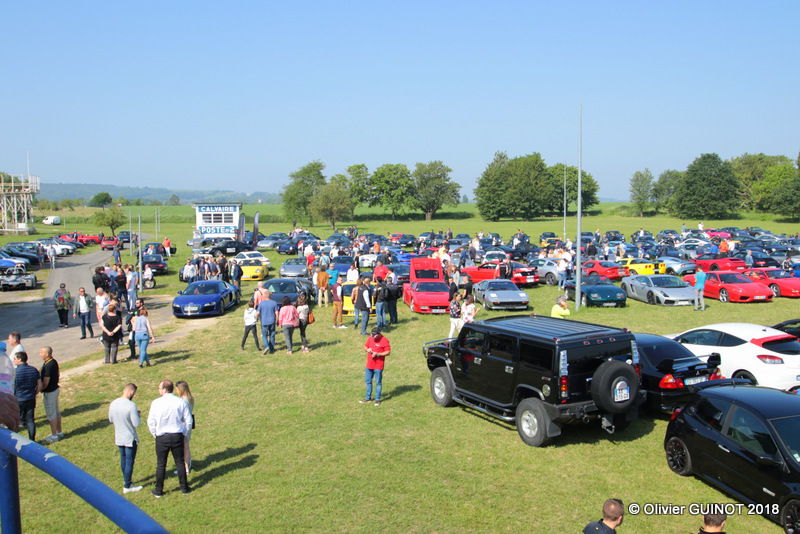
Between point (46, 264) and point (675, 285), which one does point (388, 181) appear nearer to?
point (46, 264)

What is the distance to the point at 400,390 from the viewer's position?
12977 mm

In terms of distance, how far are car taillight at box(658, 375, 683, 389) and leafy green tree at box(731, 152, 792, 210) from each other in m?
122

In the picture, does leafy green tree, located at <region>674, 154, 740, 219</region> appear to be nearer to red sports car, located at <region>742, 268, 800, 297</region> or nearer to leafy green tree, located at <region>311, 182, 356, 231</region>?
leafy green tree, located at <region>311, 182, 356, 231</region>

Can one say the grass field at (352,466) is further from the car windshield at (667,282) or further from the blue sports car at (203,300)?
the car windshield at (667,282)

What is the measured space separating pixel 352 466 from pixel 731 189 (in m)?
105

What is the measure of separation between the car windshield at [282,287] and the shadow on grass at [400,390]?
1107 centimetres

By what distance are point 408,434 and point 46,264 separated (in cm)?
4347

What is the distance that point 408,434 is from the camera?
10.2m

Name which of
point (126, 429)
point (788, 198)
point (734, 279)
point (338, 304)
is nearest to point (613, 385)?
point (126, 429)

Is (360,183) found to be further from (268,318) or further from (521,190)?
(268,318)

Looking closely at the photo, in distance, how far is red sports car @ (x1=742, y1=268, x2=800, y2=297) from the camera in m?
25.6

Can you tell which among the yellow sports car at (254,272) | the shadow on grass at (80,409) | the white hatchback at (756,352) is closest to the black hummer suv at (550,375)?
the white hatchback at (756,352)

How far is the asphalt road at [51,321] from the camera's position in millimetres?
17812

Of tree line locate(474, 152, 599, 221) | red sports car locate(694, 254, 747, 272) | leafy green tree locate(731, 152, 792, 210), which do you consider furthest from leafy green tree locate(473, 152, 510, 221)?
red sports car locate(694, 254, 747, 272)
